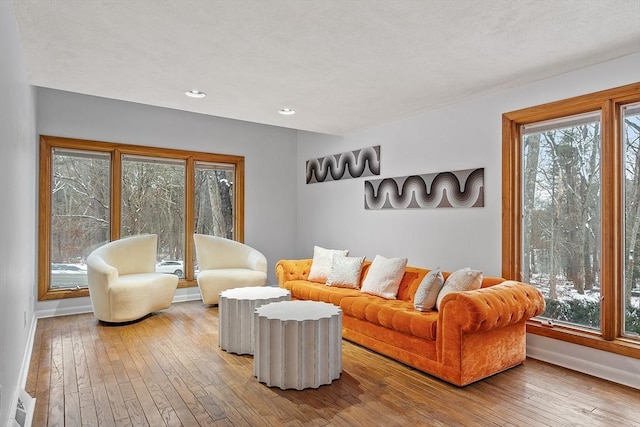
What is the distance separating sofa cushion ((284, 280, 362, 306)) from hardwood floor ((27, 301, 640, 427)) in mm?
609

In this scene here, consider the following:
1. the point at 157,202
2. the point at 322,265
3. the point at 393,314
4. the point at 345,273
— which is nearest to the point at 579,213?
the point at 393,314

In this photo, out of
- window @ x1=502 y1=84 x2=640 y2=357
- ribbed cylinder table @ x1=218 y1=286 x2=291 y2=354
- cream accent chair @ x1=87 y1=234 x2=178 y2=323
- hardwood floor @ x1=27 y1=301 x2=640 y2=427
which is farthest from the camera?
cream accent chair @ x1=87 y1=234 x2=178 y2=323

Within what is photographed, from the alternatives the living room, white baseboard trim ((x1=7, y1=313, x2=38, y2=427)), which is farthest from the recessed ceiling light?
white baseboard trim ((x1=7, y1=313, x2=38, y2=427))

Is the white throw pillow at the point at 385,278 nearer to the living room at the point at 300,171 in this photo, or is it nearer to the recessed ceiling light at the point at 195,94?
the living room at the point at 300,171

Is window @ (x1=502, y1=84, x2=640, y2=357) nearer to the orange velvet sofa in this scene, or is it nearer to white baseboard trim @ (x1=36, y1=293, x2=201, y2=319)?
the orange velvet sofa

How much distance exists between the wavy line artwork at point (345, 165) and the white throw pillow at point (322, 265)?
1.15 meters

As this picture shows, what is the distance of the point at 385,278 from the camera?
13.3 ft

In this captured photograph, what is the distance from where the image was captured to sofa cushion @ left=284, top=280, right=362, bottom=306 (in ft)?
13.7

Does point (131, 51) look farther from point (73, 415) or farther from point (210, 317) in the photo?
point (210, 317)

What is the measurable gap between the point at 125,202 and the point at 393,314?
155 inches

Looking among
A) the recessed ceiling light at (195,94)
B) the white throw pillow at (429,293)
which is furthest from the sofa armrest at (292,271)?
the recessed ceiling light at (195,94)

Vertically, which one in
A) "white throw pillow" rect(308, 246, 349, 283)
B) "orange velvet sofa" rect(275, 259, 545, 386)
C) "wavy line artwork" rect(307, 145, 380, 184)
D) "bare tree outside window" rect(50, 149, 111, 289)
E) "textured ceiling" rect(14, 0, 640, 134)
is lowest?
"orange velvet sofa" rect(275, 259, 545, 386)

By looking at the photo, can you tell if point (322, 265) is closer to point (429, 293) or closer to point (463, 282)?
point (429, 293)

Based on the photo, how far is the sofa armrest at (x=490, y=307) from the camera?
2.79m
